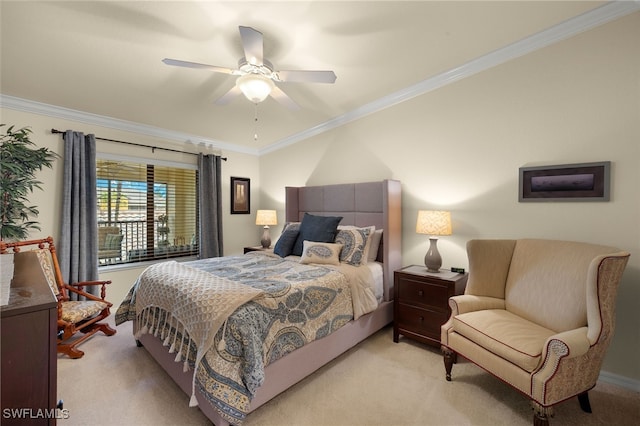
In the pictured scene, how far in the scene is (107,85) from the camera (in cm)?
280

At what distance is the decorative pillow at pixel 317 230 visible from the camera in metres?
3.21

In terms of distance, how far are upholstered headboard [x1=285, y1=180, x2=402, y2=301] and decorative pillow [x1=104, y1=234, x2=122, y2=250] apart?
2.64 meters

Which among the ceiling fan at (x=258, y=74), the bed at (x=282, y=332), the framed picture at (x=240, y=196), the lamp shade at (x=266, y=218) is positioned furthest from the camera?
the framed picture at (x=240, y=196)

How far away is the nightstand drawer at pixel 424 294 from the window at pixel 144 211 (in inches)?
136

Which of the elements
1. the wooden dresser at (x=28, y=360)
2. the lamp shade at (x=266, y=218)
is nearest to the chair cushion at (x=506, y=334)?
the wooden dresser at (x=28, y=360)

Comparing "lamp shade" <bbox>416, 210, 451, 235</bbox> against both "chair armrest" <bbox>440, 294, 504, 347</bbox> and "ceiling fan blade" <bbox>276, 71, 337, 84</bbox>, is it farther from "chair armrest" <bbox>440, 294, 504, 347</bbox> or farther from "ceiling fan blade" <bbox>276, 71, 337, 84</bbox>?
"ceiling fan blade" <bbox>276, 71, 337, 84</bbox>

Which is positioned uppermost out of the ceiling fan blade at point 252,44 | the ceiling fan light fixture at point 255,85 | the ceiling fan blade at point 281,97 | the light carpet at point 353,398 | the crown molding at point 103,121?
the crown molding at point 103,121

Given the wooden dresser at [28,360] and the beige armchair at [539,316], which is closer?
the wooden dresser at [28,360]

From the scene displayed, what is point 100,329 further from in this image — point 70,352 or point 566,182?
point 566,182

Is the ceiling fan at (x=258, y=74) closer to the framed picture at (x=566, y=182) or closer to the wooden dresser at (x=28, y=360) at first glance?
the wooden dresser at (x=28, y=360)

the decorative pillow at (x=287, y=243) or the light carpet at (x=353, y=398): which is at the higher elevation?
the decorative pillow at (x=287, y=243)

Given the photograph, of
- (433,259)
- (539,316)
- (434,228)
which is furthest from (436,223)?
(539,316)

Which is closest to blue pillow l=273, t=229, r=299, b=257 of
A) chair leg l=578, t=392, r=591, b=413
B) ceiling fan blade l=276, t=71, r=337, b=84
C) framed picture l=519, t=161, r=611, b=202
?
ceiling fan blade l=276, t=71, r=337, b=84

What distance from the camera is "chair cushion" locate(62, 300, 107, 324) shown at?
2568 mm
